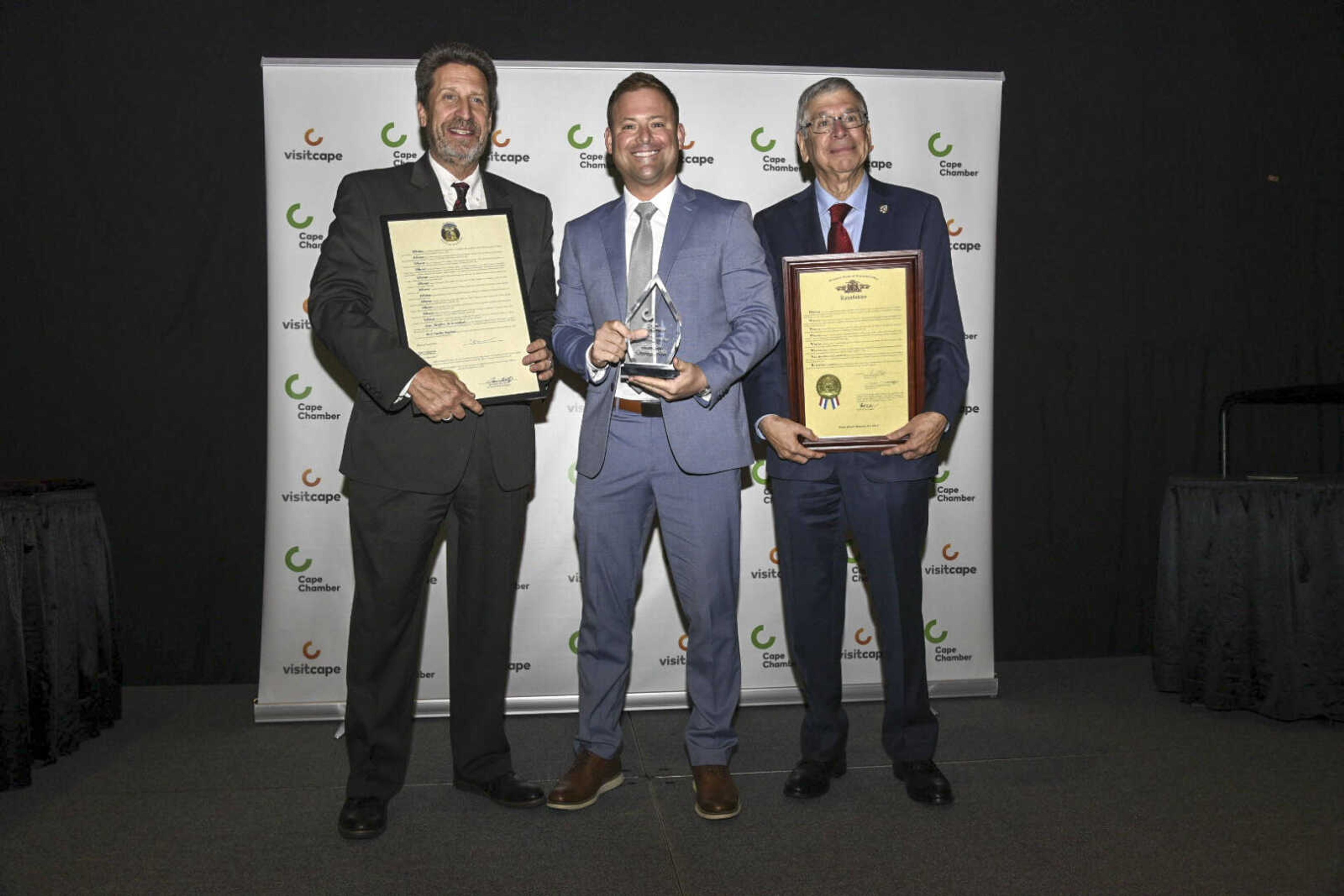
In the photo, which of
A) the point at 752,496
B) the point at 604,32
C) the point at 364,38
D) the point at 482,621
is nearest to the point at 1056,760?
the point at 752,496

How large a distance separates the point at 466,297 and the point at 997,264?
273cm

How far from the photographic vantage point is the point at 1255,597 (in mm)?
3492

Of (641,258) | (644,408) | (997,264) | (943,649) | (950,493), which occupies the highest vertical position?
(997,264)

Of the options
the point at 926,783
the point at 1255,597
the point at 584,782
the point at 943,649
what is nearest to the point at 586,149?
the point at 584,782

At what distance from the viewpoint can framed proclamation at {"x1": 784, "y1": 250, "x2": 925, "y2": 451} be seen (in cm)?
261

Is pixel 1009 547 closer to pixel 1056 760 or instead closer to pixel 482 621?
pixel 1056 760

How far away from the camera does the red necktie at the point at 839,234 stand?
2.71 m

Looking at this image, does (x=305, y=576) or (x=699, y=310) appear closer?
(x=699, y=310)

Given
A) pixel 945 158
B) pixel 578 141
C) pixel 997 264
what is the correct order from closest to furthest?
pixel 578 141 → pixel 945 158 → pixel 997 264

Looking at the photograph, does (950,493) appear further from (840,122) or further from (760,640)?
(840,122)

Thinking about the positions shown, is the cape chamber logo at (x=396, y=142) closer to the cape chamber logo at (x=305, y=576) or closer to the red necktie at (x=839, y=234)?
the cape chamber logo at (x=305, y=576)

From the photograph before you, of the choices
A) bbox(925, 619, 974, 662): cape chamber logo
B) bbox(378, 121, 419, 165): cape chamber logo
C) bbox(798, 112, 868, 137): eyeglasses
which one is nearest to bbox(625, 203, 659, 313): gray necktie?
bbox(798, 112, 868, 137): eyeglasses

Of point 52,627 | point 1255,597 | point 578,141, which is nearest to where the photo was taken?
point 52,627

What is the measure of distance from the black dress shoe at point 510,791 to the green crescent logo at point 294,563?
4.04ft
